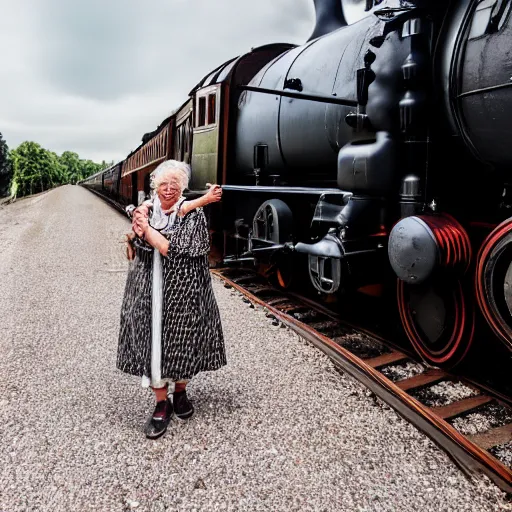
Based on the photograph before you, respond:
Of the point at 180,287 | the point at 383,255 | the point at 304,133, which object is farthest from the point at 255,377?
the point at 304,133

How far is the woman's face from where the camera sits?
8.60ft

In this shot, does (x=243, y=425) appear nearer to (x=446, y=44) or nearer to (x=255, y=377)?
(x=255, y=377)

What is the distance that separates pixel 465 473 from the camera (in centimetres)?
239

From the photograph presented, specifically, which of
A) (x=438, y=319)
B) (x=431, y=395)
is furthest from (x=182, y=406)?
(x=438, y=319)

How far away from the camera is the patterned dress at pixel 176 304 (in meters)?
2.69

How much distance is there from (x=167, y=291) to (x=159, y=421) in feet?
2.40

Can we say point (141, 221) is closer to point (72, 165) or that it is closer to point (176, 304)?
point (176, 304)

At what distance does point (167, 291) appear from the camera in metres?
2.71

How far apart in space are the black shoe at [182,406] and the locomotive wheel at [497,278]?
1.81 meters

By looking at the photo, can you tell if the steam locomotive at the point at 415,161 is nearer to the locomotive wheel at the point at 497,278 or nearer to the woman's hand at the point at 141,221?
the locomotive wheel at the point at 497,278

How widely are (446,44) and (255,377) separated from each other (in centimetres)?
250

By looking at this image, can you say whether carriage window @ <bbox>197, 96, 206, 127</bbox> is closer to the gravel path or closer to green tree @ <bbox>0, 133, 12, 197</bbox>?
the gravel path

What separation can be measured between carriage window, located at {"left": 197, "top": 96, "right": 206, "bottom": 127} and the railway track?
3.36m

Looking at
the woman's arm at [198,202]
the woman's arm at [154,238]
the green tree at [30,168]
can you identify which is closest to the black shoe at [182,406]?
the woman's arm at [154,238]
